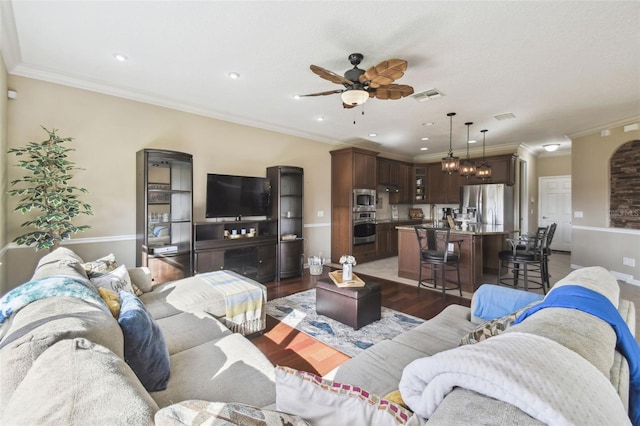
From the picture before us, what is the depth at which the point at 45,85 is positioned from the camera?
125 inches

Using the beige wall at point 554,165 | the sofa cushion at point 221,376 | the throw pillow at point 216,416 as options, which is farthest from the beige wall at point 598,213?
the throw pillow at point 216,416

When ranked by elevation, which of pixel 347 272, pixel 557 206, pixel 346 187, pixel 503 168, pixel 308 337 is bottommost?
pixel 308 337


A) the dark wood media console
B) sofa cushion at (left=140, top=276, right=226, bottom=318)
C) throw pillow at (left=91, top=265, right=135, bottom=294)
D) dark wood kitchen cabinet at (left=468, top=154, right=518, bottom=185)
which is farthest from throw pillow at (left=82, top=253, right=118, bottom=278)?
dark wood kitchen cabinet at (left=468, top=154, right=518, bottom=185)

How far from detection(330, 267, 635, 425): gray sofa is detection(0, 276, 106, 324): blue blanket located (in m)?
1.34

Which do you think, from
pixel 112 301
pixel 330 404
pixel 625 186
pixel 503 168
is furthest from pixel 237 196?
pixel 625 186

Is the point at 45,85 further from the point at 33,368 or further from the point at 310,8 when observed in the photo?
the point at 33,368

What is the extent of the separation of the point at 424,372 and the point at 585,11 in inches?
116

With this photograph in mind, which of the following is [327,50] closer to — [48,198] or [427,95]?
[427,95]

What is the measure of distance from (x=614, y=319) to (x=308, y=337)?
228 centimetres

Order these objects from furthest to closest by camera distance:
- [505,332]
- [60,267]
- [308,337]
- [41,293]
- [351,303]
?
[351,303] → [308,337] → [60,267] → [41,293] → [505,332]

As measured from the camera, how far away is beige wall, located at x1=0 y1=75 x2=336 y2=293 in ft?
10.1

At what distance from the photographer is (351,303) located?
2887 mm

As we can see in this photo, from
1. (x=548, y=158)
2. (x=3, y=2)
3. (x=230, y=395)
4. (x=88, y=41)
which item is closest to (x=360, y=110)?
(x=88, y=41)

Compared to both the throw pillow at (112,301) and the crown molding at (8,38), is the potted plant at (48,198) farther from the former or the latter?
the throw pillow at (112,301)
